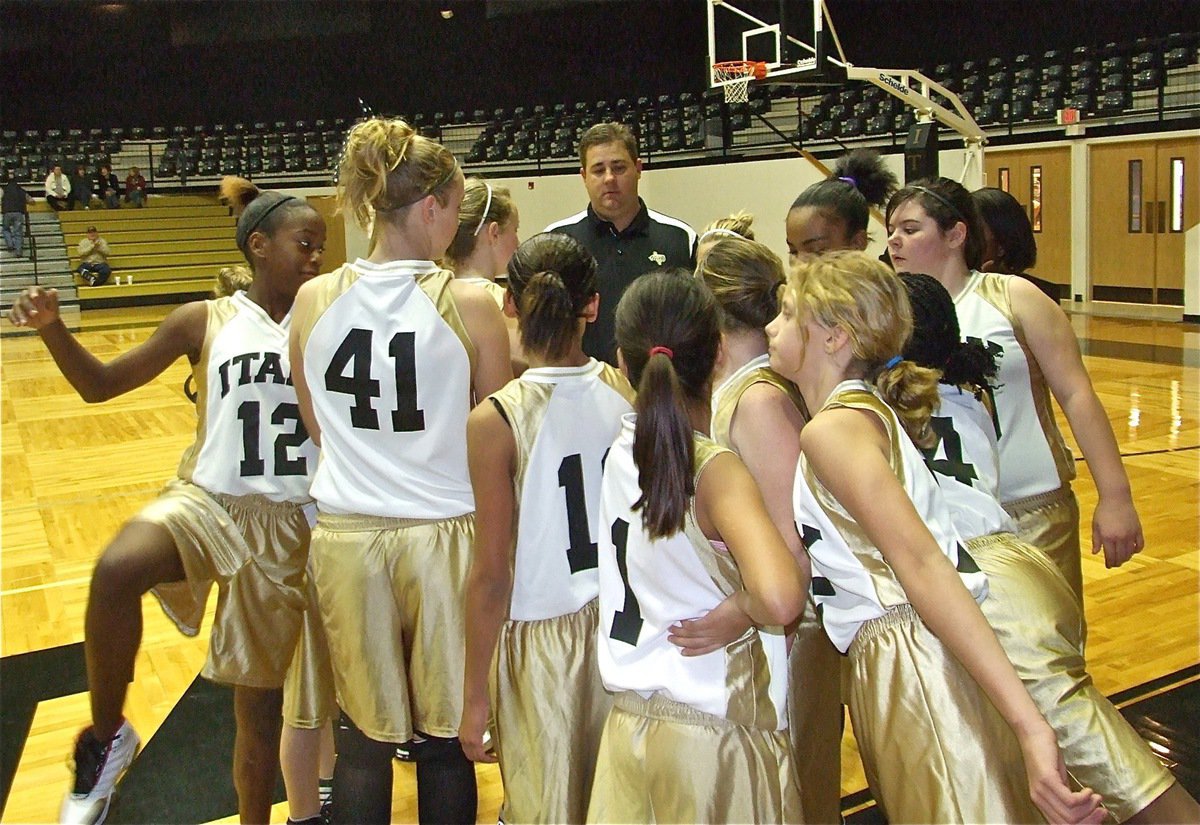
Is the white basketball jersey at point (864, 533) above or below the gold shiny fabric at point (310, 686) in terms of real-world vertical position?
above

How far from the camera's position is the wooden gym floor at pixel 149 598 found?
9.96 feet

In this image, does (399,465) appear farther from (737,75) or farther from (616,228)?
(737,75)

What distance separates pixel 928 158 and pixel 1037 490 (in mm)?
7210

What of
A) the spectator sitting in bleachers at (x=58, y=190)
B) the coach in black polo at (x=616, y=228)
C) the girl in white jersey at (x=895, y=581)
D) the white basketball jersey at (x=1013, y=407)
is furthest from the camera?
the spectator sitting in bleachers at (x=58, y=190)

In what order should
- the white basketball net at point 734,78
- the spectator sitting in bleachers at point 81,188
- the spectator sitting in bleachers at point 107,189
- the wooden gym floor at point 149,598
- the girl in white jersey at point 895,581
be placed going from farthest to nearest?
the spectator sitting in bleachers at point 107,189, the spectator sitting in bleachers at point 81,188, the white basketball net at point 734,78, the wooden gym floor at point 149,598, the girl in white jersey at point 895,581

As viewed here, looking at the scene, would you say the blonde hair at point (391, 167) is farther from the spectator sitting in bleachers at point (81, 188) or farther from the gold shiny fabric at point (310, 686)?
the spectator sitting in bleachers at point (81, 188)

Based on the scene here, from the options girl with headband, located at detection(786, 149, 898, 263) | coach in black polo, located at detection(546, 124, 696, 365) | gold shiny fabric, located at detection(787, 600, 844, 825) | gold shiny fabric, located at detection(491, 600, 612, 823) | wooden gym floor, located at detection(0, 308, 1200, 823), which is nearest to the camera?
gold shiny fabric, located at detection(491, 600, 612, 823)

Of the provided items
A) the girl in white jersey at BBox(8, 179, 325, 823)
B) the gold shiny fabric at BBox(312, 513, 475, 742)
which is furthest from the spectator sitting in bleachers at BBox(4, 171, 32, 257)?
the gold shiny fabric at BBox(312, 513, 475, 742)

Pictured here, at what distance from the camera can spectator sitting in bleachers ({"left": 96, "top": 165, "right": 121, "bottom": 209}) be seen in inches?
802

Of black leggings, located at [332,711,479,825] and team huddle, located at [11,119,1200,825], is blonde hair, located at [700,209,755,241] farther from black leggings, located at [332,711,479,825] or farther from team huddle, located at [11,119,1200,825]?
black leggings, located at [332,711,479,825]

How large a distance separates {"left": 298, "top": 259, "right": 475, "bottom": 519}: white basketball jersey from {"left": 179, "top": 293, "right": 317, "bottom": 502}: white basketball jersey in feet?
1.25

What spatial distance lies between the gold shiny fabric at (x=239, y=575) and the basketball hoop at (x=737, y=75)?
881cm

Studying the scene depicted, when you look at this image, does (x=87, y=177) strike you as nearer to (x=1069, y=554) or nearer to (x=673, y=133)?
(x=673, y=133)

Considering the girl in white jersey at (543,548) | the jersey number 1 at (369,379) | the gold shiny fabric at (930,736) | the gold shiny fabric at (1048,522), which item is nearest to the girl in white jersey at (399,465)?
the jersey number 1 at (369,379)
